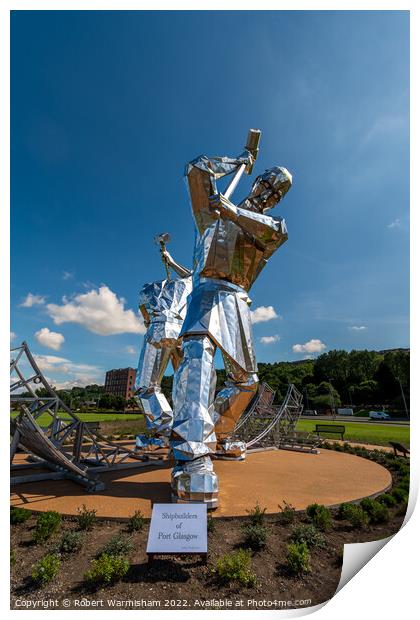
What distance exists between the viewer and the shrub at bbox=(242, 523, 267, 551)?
4301mm

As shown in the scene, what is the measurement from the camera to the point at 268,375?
52.1 m

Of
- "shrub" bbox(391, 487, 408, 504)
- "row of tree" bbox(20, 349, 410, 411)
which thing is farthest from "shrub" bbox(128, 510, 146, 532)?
"row of tree" bbox(20, 349, 410, 411)

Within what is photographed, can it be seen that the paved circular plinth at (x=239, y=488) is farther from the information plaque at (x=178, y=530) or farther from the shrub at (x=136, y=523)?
the information plaque at (x=178, y=530)

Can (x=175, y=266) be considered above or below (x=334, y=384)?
above

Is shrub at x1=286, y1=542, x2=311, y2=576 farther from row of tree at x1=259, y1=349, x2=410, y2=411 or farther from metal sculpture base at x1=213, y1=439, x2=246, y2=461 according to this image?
row of tree at x1=259, y1=349, x2=410, y2=411

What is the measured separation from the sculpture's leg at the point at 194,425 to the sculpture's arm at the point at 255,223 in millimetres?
2313

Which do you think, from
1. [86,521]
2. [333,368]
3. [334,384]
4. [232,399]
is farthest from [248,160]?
[333,368]

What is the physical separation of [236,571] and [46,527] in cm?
268

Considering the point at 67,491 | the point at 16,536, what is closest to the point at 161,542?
the point at 16,536

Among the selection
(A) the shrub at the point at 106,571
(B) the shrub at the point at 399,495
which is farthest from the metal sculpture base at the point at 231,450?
(A) the shrub at the point at 106,571

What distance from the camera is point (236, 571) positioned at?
3.59 m

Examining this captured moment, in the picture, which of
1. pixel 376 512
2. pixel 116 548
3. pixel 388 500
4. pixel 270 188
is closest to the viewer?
pixel 116 548

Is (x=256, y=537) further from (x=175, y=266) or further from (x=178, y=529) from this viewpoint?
(x=175, y=266)

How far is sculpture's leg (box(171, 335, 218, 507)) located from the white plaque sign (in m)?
1.24
